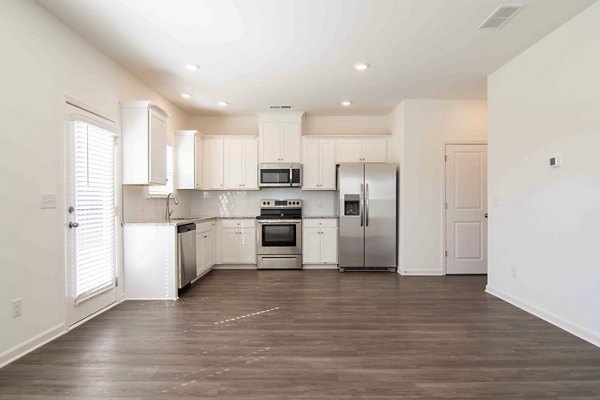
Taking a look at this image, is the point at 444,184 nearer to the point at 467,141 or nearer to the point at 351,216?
the point at 467,141

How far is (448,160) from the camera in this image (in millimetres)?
4969

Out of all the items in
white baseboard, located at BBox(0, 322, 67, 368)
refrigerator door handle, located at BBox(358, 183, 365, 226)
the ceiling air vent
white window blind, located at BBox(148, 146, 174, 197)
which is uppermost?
the ceiling air vent

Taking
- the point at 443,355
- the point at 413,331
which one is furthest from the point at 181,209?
the point at 443,355

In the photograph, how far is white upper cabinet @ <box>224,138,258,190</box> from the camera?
18.7ft

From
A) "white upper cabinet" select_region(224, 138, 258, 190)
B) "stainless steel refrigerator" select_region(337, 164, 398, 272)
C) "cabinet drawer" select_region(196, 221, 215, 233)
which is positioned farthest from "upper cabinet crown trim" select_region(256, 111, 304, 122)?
"cabinet drawer" select_region(196, 221, 215, 233)

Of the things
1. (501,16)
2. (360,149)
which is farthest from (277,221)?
(501,16)

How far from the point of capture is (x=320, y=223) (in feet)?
18.0

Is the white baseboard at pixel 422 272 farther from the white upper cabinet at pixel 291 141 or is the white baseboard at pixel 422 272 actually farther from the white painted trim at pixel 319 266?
the white upper cabinet at pixel 291 141

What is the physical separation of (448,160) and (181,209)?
4578 mm

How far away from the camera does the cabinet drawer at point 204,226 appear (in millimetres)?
4624

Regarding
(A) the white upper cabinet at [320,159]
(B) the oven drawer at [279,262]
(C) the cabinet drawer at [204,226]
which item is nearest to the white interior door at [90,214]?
(C) the cabinet drawer at [204,226]

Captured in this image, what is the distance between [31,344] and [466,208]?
5527 mm

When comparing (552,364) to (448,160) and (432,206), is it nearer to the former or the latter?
(432,206)

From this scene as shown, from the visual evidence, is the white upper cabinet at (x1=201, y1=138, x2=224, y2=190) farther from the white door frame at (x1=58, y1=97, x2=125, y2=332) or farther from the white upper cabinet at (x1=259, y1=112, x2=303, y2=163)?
the white door frame at (x1=58, y1=97, x2=125, y2=332)
